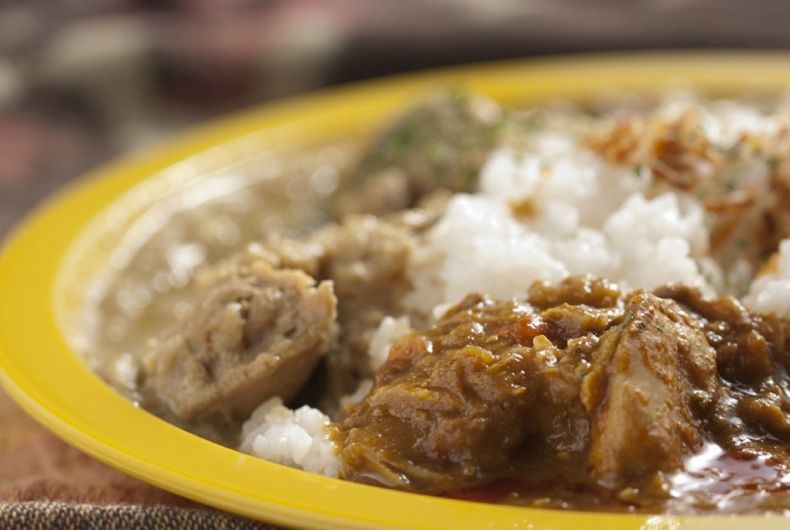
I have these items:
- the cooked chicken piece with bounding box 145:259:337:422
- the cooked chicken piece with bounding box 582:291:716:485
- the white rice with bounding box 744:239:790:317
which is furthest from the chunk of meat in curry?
the cooked chicken piece with bounding box 145:259:337:422

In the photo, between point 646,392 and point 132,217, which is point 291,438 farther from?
point 132,217

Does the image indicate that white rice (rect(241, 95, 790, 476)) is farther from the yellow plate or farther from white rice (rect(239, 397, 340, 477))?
the yellow plate

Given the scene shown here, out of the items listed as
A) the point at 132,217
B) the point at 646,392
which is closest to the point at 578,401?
the point at 646,392

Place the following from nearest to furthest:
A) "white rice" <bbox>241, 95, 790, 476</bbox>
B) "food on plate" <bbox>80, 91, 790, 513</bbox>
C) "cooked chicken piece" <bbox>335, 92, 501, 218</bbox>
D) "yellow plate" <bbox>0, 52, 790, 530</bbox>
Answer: "yellow plate" <bbox>0, 52, 790, 530</bbox> < "food on plate" <bbox>80, 91, 790, 513</bbox> < "white rice" <bbox>241, 95, 790, 476</bbox> < "cooked chicken piece" <bbox>335, 92, 501, 218</bbox>

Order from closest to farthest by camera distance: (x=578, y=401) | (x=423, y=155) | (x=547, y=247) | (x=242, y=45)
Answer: (x=578, y=401) → (x=547, y=247) → (x=423, y=155) → (x=242, y=45)

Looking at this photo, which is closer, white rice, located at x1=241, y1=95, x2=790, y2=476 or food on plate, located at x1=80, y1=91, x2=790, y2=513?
food on plate, located at x1=80, y1=91, x2=790, y2=513

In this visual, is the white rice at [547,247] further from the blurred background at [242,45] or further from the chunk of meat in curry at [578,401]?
the blurred background at [242,45]

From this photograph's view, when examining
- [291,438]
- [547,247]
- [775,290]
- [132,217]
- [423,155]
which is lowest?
[132,217]

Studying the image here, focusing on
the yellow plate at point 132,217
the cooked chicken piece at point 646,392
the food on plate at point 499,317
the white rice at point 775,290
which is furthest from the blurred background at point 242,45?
the cooked chicken piece at point 646,392
